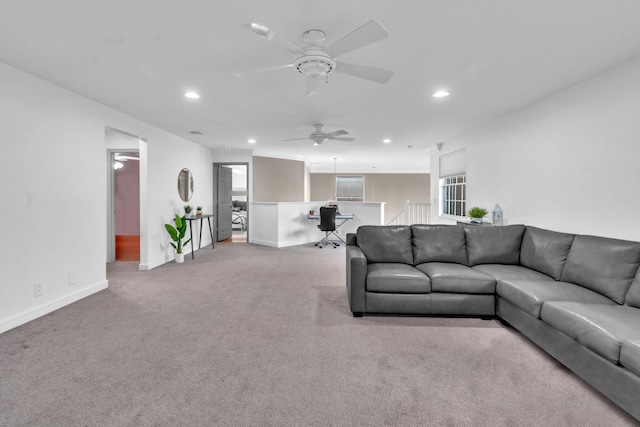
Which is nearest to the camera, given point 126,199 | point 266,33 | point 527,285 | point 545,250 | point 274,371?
point 266,33

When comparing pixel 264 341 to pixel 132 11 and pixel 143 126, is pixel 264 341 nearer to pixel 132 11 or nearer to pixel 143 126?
pixel 132 11

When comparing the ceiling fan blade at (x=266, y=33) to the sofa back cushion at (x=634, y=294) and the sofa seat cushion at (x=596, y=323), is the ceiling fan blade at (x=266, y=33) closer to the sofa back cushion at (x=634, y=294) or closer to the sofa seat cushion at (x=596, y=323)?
the sofa seat cushion at (x=596, y=323)

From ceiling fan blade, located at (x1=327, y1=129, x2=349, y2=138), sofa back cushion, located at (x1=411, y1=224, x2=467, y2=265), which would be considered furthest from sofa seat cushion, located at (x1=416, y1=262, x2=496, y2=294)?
ceiling fan blade, located at (x1=327, y1=129, x2=349, y2=138)

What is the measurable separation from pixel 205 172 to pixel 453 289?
6.20 meters

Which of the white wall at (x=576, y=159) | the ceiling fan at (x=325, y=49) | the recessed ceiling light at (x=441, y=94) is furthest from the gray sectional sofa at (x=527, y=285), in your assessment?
the ceiling fan at (x=325, y=49)

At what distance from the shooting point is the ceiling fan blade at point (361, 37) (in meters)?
1.66

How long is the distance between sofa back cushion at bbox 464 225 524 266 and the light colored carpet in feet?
2.49

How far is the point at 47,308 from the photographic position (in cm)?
300

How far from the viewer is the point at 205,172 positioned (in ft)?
23.5

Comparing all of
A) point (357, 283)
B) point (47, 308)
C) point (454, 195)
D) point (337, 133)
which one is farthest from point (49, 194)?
point (454, 195)

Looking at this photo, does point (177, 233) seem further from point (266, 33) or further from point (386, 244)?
point (266, 33)

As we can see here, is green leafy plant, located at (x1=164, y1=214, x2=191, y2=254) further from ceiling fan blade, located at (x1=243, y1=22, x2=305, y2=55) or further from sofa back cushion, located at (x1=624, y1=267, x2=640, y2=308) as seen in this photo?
sofa back cushion, located at (x1=624, y1=267, x2=640, y2=308)

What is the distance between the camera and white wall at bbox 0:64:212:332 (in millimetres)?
2684

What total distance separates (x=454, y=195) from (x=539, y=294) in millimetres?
4120
